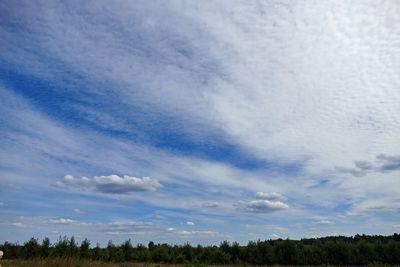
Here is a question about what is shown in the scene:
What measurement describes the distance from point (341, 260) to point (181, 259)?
45.8ft

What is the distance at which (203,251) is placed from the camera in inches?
1039

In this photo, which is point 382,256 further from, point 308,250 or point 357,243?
point 308,250

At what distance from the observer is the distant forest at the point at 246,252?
78.5 ft

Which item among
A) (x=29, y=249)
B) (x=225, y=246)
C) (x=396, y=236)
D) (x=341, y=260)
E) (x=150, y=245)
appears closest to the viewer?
(x=29, y=249)

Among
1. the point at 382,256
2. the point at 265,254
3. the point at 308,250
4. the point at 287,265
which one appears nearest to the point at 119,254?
the point at 265,254

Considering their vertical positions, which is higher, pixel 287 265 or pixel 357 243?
pixel 357 243

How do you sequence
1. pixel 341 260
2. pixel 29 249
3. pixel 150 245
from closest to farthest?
pixel 29 249 → pixel 341 260 → pixel 150 245

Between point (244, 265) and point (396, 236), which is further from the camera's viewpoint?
point (396, 236)

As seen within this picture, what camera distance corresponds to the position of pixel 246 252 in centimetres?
2619

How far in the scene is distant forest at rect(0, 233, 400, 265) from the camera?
23922 mm

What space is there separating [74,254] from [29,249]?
3.64 meters

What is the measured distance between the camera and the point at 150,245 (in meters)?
28.9

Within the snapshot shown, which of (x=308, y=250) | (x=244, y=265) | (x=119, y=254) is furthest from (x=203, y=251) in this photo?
(x=308, y=250)

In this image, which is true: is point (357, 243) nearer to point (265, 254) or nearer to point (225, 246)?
point (265, 254)
